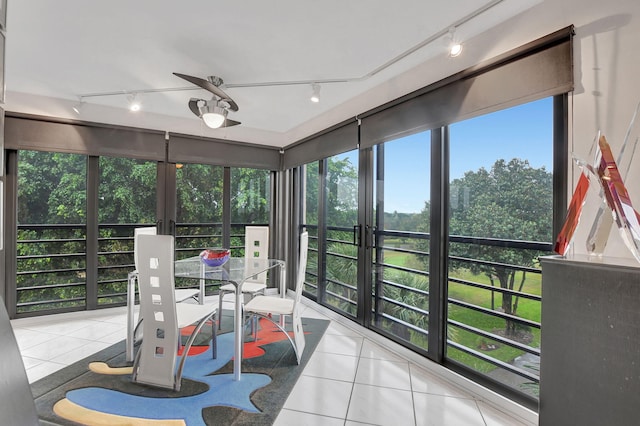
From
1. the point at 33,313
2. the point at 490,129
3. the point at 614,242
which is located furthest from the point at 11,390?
the point at 33,313

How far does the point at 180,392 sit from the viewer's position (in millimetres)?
2105

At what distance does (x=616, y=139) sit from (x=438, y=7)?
3.80 ft

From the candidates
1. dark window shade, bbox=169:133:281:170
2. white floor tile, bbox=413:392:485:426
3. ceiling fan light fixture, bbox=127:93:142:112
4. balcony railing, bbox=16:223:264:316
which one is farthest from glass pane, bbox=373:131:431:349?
balcony railing, bbox=16:223:264:316

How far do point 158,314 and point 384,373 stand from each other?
1.79 m

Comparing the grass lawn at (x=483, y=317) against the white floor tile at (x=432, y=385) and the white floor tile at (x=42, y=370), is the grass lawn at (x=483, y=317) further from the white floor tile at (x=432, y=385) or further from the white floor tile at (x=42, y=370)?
the white floor tile at (x=42, y=370)

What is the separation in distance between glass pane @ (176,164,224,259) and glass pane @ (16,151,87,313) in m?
1.04

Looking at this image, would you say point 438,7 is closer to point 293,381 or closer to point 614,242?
point 614,242

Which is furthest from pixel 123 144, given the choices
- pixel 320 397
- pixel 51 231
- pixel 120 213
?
pixel 320 397

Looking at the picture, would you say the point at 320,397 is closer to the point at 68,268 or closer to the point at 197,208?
the point at 197,208

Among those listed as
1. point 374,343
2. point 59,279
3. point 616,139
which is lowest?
point 374,343

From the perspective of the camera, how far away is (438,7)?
5.78 ft

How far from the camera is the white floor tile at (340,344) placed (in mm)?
2787

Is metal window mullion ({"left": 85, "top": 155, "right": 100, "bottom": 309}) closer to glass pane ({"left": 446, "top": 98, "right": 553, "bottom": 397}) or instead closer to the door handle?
the door handle

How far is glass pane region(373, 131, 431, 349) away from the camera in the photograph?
8.69 feet
